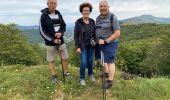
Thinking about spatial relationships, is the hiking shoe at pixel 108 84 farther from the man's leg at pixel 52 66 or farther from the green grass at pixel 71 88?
the man's leg at pixel 52 66

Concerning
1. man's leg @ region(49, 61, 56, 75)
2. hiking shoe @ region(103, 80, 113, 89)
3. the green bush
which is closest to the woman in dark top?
hiking shoe @ region(103, 80, 113, 89)

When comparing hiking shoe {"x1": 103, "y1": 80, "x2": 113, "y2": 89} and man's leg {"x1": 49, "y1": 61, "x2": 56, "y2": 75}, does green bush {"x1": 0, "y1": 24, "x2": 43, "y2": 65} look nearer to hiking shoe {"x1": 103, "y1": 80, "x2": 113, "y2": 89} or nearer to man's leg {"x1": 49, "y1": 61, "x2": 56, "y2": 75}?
man's leg {"x1": 49, "y1": 61, "x2": 56, "y2": 75}

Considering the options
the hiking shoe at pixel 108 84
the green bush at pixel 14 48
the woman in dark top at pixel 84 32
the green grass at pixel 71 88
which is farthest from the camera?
the green bush at pixel 14 48

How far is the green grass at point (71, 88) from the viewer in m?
9.59

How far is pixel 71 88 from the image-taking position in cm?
980

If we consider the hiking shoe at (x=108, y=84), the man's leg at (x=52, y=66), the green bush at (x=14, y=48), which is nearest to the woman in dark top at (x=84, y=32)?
the hiking shoe at (x=108, y=84)

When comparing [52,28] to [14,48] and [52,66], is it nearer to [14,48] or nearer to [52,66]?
[52,66]

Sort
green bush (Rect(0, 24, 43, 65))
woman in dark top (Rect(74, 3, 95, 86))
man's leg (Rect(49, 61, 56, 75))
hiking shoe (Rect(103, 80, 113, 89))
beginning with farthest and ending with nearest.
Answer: green bush (Rect(0, 24, 43, 65))
man's leg (Rect(49, 61, 56, 75))
hiking shoe (Rect(103, 80, 113, 89))
woman in dark top (Rect(74, 3, 95, 86))

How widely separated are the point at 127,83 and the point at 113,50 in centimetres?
163

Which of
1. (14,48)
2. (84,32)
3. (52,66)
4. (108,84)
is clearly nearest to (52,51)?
(52,66)

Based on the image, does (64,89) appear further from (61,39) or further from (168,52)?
(168,52)

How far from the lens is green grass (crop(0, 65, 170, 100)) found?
9586mm

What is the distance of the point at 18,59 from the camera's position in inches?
2089

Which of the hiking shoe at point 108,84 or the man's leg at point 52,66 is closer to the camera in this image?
the hiking shoe at point 108,84
